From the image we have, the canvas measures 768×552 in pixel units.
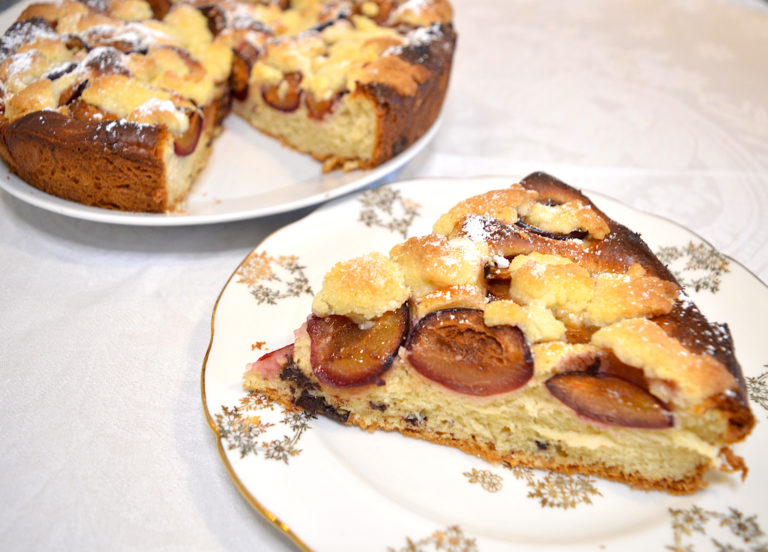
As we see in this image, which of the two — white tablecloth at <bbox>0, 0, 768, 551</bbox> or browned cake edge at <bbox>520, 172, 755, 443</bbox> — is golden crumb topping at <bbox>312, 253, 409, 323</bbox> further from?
browned cake edge at <bbox>520, 172, 755, 443</bbox>

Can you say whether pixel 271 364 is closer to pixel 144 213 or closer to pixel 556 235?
pixel 556 235

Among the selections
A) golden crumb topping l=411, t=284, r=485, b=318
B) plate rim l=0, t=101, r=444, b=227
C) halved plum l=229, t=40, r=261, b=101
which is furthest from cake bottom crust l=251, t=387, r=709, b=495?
halved plum l=229, t=40, r=261, b=101

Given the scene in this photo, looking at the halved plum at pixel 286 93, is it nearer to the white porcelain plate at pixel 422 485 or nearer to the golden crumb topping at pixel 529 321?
the white porcelain plate at pixel 422 485

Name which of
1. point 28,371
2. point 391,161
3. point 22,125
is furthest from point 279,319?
point 22,125

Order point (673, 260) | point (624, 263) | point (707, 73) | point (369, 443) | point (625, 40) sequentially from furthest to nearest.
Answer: point (625, 40) < point (707, 73) < point (673, 260) < point (624, 263) < point (369, 443)

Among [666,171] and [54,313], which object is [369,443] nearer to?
[54,313]

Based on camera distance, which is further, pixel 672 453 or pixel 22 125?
pixel 22 125

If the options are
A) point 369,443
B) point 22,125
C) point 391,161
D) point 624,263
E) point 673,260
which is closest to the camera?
point 369,443
